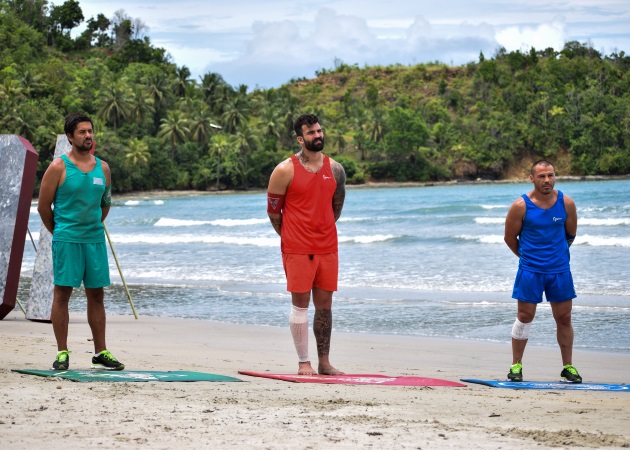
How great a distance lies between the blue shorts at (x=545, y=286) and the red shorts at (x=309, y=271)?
1.34 metres

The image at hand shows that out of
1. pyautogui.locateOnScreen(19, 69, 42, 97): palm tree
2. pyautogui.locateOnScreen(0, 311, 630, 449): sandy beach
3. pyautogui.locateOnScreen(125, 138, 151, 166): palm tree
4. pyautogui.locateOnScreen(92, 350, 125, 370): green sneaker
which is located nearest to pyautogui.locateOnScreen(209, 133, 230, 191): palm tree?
pyautogui.locateOnScreen(125, 138, 151, 166): palm tree

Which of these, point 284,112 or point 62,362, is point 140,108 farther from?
point 62,362

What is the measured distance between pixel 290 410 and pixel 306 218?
1.98 meters

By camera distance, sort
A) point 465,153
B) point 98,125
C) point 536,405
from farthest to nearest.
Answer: point 465,153 < point 98,125 < point 536,405

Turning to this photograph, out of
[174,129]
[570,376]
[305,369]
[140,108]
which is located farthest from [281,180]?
[140,108]

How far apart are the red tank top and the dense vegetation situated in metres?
77.6

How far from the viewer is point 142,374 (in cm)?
595

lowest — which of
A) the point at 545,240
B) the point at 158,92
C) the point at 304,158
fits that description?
the point at 545,240

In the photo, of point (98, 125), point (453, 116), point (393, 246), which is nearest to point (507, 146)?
point (453, 116)

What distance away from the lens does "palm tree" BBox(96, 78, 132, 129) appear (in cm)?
9375

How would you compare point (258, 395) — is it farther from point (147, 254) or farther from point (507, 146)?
point (507, 146)

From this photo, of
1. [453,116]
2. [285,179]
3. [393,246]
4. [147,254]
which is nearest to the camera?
[285,179]

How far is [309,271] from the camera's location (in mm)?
6371

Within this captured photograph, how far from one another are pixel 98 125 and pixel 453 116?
5084 centimetres
